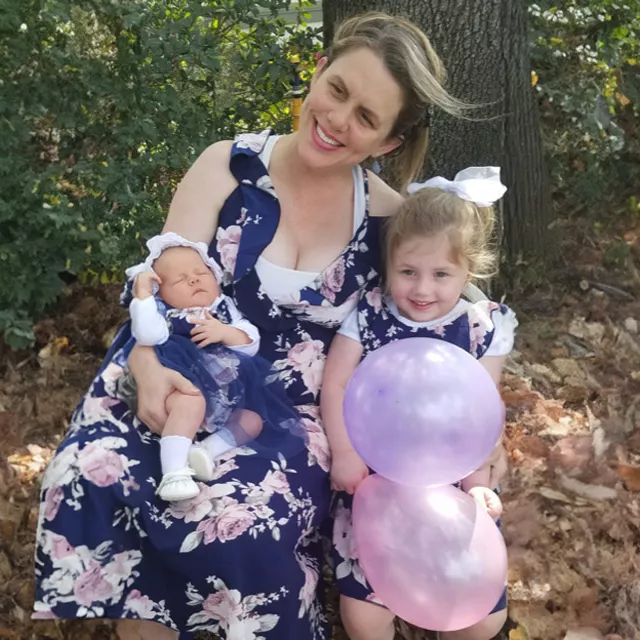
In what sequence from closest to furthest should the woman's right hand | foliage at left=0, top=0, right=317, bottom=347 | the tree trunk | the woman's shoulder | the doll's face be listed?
the woman's right hand, the doll's face, the woman's shoulder, the tree trunk, foliage at left=0, top=0, right=317, bottom=347

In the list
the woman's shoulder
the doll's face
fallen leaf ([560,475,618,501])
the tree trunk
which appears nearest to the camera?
the doll's face

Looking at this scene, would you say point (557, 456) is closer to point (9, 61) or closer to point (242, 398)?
point (242, 398)

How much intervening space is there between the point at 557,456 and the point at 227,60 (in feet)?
7.42

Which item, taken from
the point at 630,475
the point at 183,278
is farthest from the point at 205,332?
the point at 630,475

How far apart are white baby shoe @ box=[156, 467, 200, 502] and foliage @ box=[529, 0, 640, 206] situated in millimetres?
2901

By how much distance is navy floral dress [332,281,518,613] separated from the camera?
7.01 ft

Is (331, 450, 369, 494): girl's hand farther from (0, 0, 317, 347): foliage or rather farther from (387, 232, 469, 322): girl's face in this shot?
(0, 0, 317, 347): foliage

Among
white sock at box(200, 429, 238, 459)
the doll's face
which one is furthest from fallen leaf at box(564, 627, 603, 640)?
the doll's face

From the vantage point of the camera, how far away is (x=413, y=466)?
1.83 meters

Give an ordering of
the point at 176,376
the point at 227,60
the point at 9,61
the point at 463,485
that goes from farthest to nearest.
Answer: the point at 227,60 → the point at 9,61 → the point at 463,485 → the point at 176,376

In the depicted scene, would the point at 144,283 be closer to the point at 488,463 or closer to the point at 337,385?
the point at 337,385

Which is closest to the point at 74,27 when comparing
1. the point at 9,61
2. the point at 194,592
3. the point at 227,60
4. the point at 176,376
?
the point at 9,61

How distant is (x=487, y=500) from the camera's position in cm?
206

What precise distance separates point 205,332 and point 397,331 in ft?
1.78
